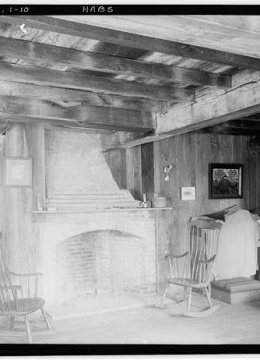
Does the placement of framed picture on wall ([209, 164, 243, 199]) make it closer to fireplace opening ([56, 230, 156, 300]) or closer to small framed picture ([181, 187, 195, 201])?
small framed picture ([181, 187, 195, 201])

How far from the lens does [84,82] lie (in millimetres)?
3352

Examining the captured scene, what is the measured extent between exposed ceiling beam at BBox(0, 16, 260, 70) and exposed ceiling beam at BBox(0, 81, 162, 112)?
53.4 inches

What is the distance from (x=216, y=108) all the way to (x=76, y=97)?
4.11 feet

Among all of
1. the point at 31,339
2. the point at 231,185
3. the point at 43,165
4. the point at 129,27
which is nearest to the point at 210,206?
the point at 231,185

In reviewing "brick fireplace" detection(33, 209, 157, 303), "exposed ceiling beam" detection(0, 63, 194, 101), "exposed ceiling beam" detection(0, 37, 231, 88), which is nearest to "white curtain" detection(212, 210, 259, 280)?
"brick fireplace" detection(33, 209, 157, 303)

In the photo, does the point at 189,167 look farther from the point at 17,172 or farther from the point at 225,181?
the point at 17,172

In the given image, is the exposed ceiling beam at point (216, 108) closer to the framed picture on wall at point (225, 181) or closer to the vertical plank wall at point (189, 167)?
the vertical plank wall at point (189, 167)

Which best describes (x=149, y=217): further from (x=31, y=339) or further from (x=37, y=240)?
(x=31, y=339)

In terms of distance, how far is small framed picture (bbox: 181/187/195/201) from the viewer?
18.4 feet

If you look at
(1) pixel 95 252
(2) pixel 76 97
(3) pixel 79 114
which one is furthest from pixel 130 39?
(1) pixel 95 252

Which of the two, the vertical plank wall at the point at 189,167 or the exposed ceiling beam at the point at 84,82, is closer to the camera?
the exposed ceiling beam at the point at 84,82

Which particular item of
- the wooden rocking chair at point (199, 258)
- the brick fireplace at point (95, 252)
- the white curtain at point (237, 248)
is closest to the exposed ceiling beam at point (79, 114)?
the brick fireplace at point (95, 252)

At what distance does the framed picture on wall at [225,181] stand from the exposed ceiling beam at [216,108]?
5.10 ft

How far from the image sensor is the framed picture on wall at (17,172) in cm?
460
